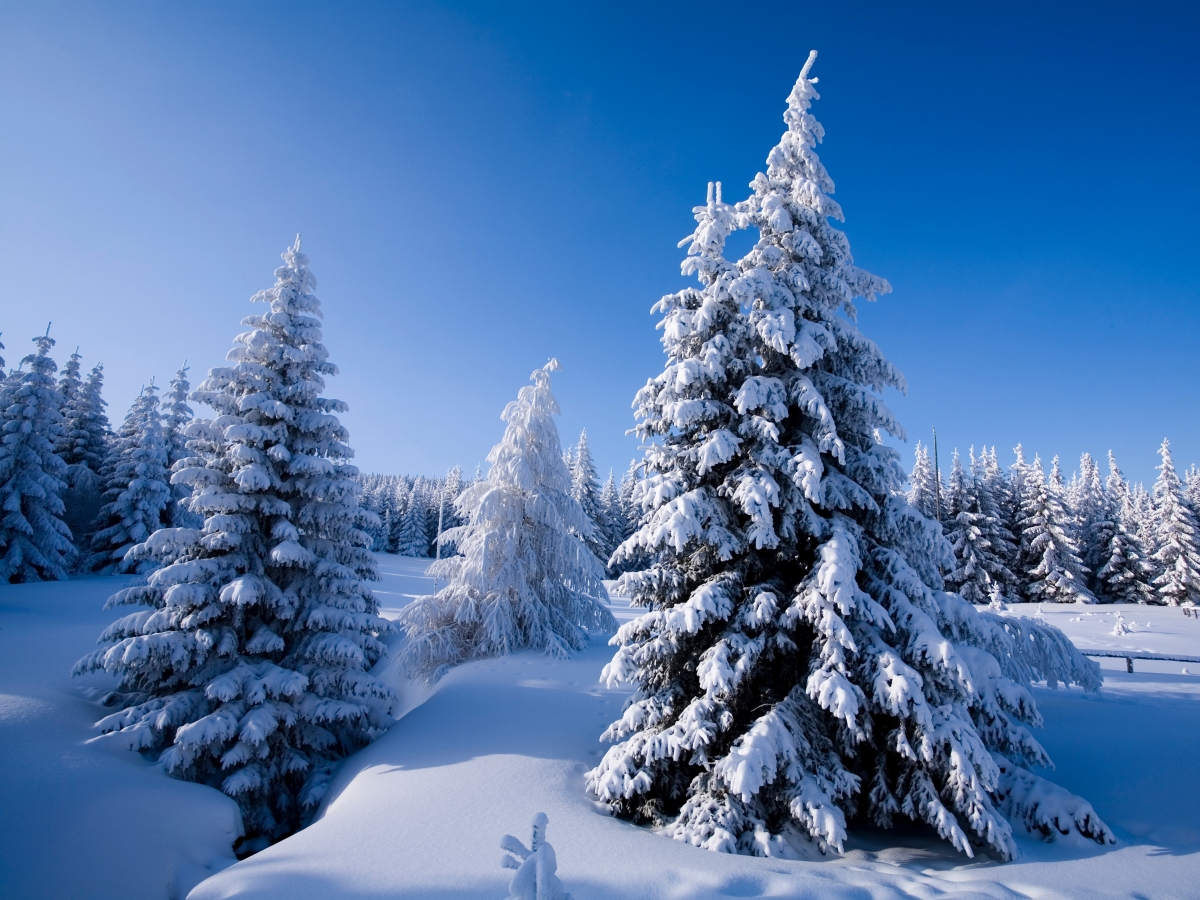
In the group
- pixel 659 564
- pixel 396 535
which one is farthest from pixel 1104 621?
pixel 396 535

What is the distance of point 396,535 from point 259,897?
7413 cm

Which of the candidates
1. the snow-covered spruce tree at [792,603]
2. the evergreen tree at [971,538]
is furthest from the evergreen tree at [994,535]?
the snow-covered spruce tree at [792,603]

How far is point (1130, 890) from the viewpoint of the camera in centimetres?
591

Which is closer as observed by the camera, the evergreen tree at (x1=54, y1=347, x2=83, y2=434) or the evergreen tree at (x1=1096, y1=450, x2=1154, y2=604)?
the evergreen tree at (x1=54, y1=347, x2=83, y2=434)

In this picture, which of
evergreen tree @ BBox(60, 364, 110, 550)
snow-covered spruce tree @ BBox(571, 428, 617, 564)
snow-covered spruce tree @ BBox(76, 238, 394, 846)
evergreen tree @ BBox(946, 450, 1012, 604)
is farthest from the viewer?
snow-covered spruce tree @ BBox(571, 428, 617, 564)

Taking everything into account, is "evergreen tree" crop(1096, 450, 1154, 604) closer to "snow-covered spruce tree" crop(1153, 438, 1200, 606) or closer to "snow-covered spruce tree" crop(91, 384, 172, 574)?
"snow-covered spruce tree" crop(1153, 438, 1200, 606)

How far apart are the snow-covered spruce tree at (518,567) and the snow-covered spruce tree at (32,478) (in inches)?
799

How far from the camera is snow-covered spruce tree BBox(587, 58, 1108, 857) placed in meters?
6.92

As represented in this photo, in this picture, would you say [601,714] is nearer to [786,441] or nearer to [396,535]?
[786,441]

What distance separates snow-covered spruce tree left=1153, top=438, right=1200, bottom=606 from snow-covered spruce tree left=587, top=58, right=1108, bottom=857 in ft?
144

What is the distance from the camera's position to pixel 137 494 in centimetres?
2895

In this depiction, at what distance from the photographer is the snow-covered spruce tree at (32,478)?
78.4ft

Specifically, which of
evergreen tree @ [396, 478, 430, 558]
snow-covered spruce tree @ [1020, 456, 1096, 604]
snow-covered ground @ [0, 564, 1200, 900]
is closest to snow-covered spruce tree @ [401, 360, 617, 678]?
snow-covered ground @ [0, 564, 1200, 900]

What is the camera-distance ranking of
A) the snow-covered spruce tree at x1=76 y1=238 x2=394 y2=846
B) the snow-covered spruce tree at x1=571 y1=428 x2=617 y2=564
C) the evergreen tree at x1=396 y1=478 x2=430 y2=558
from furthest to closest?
the evergreen tree at x1=396 y1=478 x2=430 y2=558, the snow-covered spruce tree at x1=571 y1=428 x2=617 y2=564, the snow-covered spruce tree at x1=76 y1=238 x2=394 y2=846
